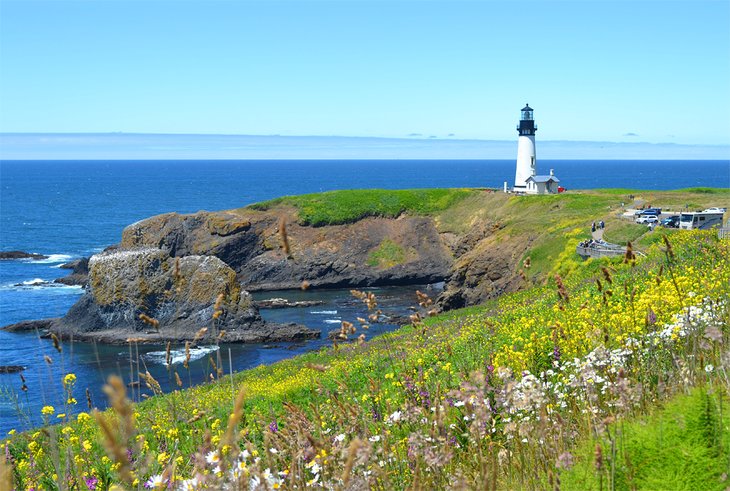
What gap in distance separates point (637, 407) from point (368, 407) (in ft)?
8.64

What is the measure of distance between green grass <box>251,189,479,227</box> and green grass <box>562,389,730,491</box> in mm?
71485

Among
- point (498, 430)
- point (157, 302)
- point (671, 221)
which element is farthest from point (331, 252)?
point (498, 430)

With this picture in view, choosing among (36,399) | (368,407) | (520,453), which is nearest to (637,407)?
(520,453)

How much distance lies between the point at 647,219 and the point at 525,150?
3682cm

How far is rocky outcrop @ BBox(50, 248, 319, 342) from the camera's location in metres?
49.3

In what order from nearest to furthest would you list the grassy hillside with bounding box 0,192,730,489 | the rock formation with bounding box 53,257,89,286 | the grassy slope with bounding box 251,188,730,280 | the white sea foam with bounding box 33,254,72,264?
the grassy hillside with bounding box 0,192,730,489
the grassy slope with bounding box 251,188,730,280
the rock formation with bounding box 53,257,89,286
the white sea foam with bounding box 33,254,72,264

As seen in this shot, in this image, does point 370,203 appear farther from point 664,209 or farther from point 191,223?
point 664,209

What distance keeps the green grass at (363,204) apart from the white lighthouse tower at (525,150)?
5.93 metres

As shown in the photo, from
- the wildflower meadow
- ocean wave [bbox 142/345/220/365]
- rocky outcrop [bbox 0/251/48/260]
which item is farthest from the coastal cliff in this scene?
the wildflower meadow

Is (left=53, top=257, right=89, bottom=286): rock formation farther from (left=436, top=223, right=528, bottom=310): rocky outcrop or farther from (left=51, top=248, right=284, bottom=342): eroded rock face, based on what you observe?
(left=436, top=223, right=528, bottom=310): rocky outcrop

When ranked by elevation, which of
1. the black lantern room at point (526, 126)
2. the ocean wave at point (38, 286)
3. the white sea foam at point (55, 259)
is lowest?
the white sea foam at point (55, 259)

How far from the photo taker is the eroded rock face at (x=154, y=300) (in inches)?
1953

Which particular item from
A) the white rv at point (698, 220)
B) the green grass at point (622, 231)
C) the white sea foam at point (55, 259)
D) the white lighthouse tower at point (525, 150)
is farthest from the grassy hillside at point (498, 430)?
the white sea foam at point (55, 259)

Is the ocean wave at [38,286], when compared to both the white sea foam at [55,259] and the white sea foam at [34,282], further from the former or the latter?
the white sea foam at [55,259]
